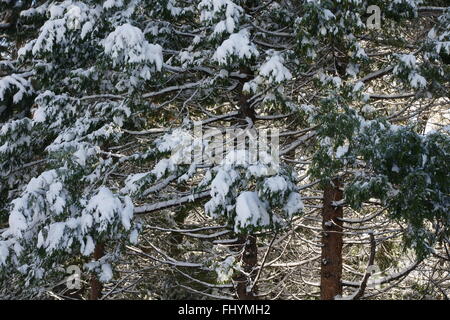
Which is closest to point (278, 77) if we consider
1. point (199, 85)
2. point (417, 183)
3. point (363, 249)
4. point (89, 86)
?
point (199, 85)

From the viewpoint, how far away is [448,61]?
568cm

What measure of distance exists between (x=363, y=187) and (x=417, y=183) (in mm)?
545

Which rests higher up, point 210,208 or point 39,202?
point 210,208

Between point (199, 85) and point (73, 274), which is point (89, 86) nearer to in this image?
point (199, 85)

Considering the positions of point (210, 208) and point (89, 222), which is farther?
point (89, 222)

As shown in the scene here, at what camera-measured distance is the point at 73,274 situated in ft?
28.6

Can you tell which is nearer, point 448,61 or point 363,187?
point 363,187

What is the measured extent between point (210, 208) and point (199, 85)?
2578mm

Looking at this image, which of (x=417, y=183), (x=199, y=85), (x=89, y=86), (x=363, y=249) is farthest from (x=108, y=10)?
(x=363, y=249)

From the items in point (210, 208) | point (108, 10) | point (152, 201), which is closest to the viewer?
point (210, 208)

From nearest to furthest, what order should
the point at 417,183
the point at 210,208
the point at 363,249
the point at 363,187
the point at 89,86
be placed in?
1. the point at 417,183
2. the point at 363,187
3. the point at 210,208
4. the point at 89,86
5. the point at 363,249

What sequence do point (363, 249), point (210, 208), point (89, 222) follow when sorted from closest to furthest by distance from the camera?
point (210, 208), point (89, 222), point (363, 249)

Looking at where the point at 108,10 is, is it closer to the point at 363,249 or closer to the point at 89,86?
the point at 89,86
